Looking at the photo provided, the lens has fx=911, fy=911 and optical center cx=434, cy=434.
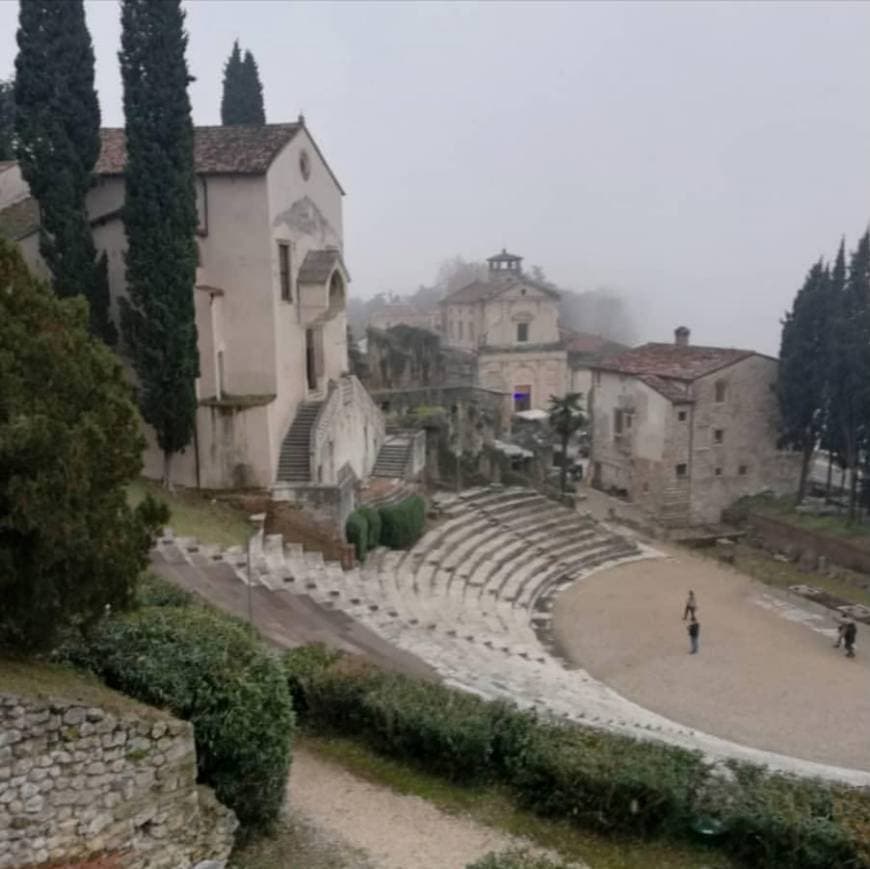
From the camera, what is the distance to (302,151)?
27.7 metres

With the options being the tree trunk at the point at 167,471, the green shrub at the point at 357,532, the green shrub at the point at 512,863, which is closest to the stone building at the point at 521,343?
the green shrub at the point at 357,532

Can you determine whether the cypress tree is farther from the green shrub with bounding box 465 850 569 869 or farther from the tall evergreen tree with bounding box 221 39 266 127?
the green shrub with bounding box 465 850 569 869

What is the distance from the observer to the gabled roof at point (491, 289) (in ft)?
198

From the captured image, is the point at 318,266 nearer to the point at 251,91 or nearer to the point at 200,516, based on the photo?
the point at 200,516

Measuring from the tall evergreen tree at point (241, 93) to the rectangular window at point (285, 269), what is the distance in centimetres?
1915

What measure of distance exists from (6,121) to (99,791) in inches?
1432

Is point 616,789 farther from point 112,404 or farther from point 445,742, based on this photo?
point 112,404

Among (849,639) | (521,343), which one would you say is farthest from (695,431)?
(521,343)

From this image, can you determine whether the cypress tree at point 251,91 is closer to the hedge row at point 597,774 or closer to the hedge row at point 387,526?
the hedge row at point 387,526

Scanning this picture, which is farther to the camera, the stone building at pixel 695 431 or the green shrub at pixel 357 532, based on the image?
the stone building at pixel 695 431

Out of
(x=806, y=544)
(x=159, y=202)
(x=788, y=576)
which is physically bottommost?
(x=788, y=576)

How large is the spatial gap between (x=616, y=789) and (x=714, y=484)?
102 feet

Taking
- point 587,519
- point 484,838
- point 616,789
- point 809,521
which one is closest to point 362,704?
point 484,838

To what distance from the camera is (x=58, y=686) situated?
8.31m
